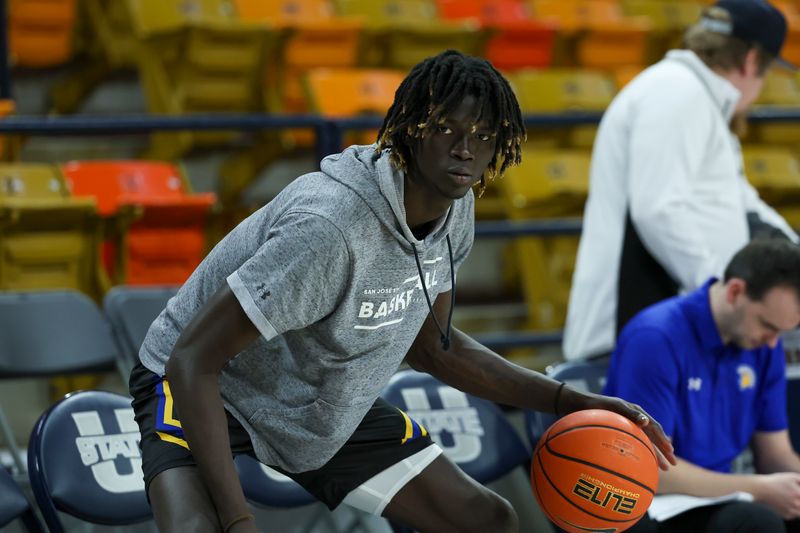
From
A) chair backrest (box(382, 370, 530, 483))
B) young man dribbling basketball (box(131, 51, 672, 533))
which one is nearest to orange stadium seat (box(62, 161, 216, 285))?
chair backrest (box(382, 370, 530, 483))

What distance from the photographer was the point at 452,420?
3662 mm

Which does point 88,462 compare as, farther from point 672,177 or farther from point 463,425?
point 672,177

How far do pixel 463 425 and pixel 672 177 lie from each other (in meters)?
0.92

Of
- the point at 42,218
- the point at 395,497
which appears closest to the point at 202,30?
the point at 42,218

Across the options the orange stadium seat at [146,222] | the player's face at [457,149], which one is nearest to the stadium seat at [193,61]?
the orange stadium seat at [146,222]

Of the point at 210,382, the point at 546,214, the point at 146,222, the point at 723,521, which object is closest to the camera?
the point at 210,382

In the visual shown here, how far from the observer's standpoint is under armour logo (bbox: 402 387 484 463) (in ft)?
11.8

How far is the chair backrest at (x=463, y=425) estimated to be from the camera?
3.60 m

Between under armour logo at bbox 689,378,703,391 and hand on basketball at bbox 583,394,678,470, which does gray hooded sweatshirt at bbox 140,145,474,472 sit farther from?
under armour logo at bbox 689,378,703,391

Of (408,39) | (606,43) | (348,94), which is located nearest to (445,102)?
(348,94)

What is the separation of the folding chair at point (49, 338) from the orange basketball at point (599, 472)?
1795mm

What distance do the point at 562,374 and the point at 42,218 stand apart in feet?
7.23

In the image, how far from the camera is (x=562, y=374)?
3.74 m

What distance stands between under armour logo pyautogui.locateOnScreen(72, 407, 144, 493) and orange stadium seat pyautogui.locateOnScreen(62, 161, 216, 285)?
2035 millimetres
